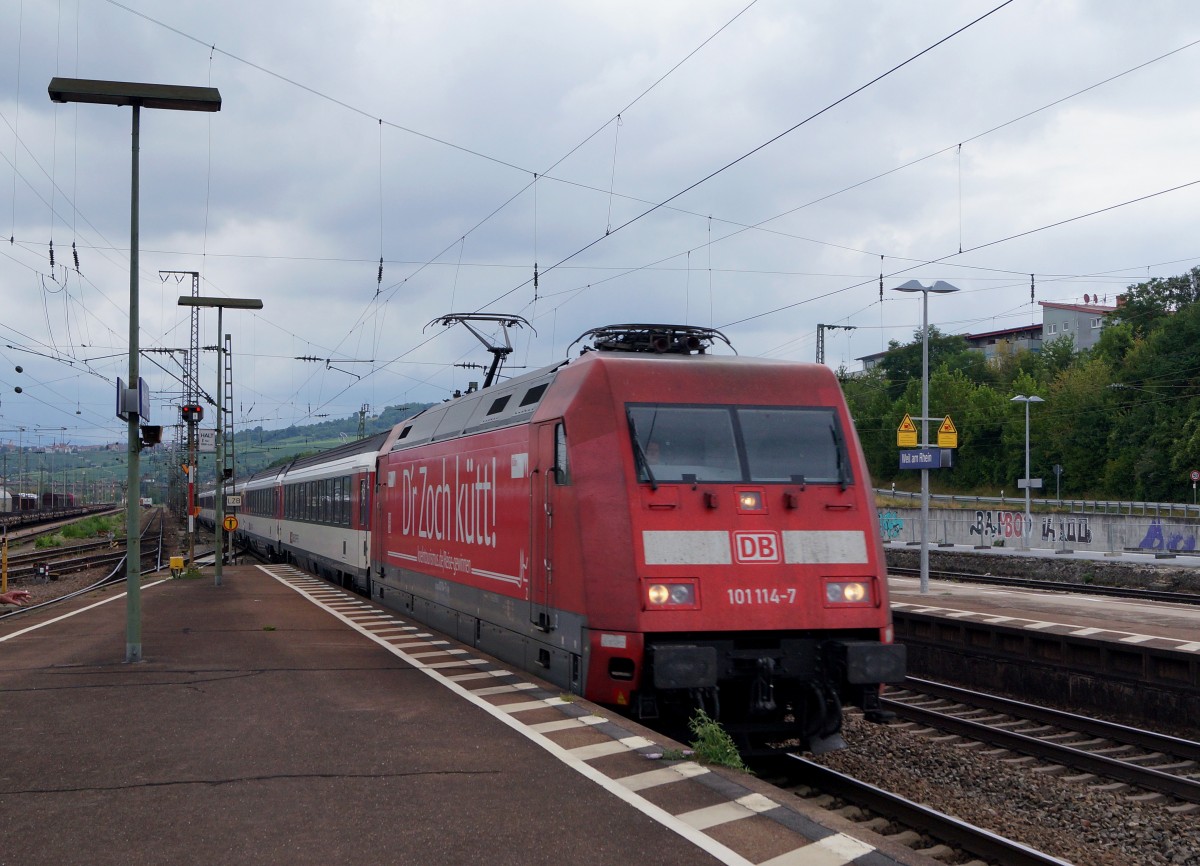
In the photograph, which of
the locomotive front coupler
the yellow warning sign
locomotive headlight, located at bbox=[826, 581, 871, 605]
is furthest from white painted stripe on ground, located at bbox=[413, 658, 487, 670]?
the yellow warning sign

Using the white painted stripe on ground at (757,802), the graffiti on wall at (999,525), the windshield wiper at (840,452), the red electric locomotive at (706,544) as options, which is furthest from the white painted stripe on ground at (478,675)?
the graffiti on wall at (999,525)

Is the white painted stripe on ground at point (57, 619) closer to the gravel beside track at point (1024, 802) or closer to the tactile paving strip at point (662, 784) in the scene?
the tactile paving strip at point (662, 784)

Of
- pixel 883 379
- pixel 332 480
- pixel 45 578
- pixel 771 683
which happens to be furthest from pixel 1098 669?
pixel 883 379

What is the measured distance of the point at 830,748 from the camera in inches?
372

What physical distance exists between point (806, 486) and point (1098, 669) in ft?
25.0

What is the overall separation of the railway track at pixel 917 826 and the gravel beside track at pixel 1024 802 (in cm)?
89

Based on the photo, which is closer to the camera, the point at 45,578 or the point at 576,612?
the point at 576,612

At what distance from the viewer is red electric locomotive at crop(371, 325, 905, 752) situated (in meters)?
9.04

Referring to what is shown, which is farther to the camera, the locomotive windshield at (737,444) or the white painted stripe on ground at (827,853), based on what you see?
the locomotive windshield at (737,444)

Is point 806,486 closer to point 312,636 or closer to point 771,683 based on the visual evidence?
point 771,683

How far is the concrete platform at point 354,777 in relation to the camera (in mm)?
6035

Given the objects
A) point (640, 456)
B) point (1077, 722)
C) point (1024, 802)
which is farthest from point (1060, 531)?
point (640, 456)

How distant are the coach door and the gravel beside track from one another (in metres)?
3.20

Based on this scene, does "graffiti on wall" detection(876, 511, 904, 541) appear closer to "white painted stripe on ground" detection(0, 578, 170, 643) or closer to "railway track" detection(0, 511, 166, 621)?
"railway track" detection(0, 511, 166, 621)
